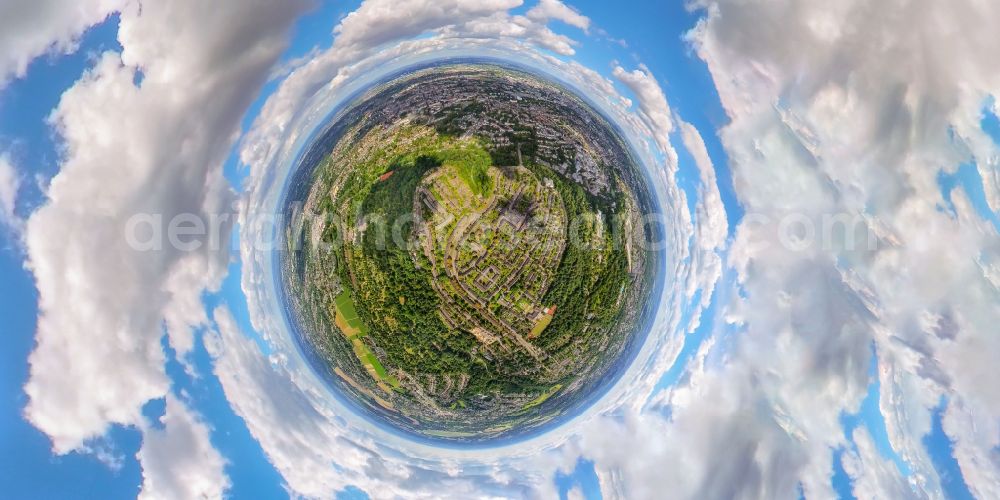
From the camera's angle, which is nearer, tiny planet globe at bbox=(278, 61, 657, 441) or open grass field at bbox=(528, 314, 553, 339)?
tiny planet globe at bbox=(278, 61, 657, 441)

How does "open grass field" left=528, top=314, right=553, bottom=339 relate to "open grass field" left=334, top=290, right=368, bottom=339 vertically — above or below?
below

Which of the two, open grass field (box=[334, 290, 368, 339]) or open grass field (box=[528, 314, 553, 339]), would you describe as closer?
open grass field (box=[334, 290, 368, 339])

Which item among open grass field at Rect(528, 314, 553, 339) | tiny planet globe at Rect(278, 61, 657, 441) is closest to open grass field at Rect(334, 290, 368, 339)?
tiny planet globe at Rect(278, 61, 657, 441)

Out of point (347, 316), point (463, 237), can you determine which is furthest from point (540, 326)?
point (347, 316)

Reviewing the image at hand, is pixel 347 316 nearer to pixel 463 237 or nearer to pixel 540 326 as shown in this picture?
pixel 463 237

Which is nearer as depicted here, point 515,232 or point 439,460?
point 515,232

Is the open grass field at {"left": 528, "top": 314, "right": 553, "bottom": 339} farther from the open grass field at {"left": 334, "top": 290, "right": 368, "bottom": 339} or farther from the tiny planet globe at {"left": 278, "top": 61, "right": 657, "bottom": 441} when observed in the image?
the open grass field at {"left": 334, "top": 290, "right": 368, "bottom": 339}

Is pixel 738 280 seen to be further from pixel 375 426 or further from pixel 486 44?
pixel 375 426

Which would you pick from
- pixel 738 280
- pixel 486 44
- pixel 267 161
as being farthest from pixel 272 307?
pixel 738 280
